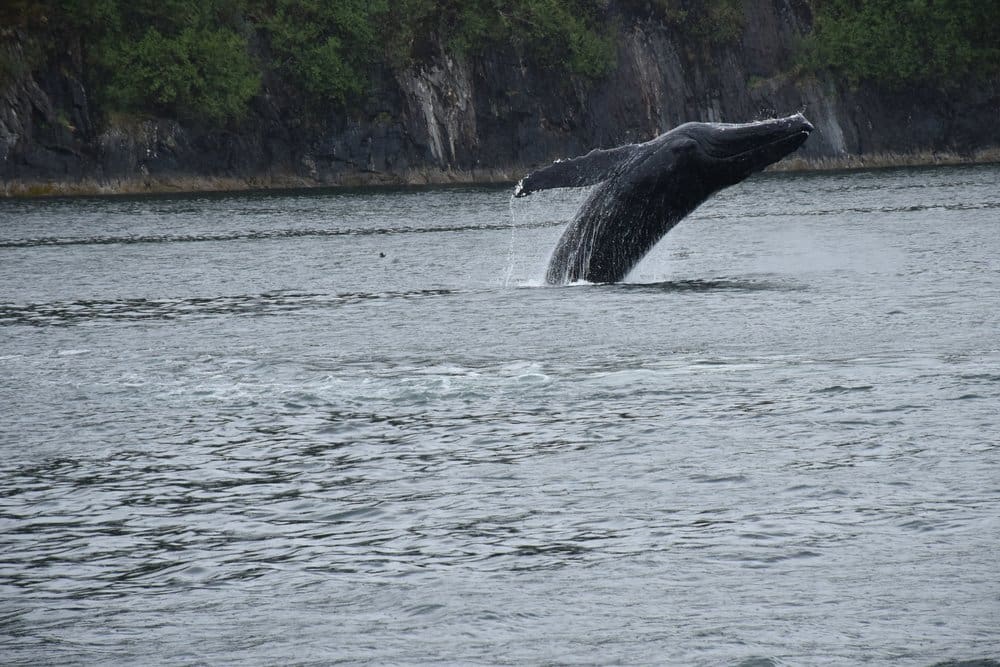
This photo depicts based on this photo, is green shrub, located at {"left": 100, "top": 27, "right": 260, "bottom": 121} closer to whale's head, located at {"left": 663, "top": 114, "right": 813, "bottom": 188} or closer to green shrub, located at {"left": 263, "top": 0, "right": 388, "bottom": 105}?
green shrub, located at {"left": 263, "top": 0, "right": 388, "bottom": 105}

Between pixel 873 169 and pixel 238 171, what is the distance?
158 feet

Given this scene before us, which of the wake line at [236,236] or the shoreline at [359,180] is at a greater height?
the shoreline at [359,180]

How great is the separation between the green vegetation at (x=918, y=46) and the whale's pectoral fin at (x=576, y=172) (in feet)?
335

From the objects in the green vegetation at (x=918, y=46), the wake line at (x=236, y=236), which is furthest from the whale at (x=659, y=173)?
the green vegetation at (x=918, y=46)

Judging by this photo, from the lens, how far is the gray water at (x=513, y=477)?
8.32 meters

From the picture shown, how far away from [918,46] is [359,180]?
4686 centimetres

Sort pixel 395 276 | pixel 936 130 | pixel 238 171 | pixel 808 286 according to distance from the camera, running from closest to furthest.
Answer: pixel 808 286 → pixel 395 276 → pixel 238 171 → pixel 936 130

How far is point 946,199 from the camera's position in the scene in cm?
6188

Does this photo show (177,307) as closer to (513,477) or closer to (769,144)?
(769,144)

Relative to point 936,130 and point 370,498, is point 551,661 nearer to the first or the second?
point 370,498

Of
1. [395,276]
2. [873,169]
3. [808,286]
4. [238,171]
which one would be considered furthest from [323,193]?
[808,286]

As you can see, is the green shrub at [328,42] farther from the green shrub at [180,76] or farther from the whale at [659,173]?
the whale at [659,173]

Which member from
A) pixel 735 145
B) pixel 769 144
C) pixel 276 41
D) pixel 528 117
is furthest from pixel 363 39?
pixel 769 144

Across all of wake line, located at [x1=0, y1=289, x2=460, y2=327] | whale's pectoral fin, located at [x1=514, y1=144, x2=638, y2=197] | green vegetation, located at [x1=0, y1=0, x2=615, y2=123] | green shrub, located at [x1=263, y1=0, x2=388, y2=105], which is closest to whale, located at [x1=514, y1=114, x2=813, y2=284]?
whale's pectoral fin, located at [x1=514, y1=144, x2=638, y2=197]
